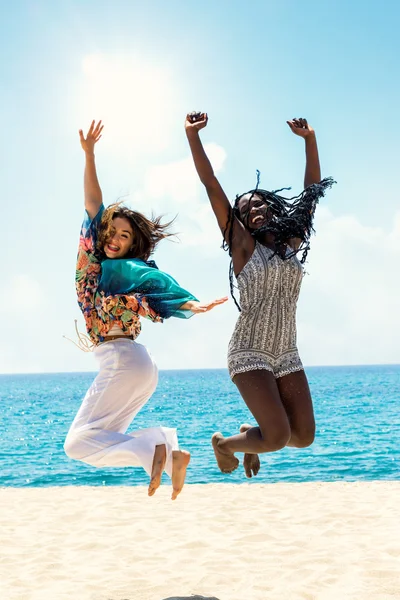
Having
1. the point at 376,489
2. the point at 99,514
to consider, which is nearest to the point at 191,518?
the point at 99,514

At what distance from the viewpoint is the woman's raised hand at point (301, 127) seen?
588 centimetres

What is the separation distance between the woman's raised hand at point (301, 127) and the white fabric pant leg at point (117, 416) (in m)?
2.35

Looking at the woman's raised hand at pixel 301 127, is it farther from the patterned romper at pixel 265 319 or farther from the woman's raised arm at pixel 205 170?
the patterned romper at pixel 265 319

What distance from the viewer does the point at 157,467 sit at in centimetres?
462

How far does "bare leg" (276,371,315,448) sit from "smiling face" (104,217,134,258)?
155 centimetres

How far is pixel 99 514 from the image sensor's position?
11.2 m

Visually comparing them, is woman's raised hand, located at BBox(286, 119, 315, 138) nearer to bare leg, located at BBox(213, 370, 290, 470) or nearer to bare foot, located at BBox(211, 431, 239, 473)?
bare leg, located at BBox(213, 370, 290, 470)

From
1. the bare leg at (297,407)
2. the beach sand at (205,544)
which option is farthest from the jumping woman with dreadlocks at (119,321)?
the beach sand at (205,544)

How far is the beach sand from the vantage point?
6965 millimetres

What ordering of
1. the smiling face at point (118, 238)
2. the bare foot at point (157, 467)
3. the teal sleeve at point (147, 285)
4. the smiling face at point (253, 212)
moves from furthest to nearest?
the smiling face at point (253, 212), the smiling face at point (118, 238), the teal sleeve at point (147, 285), the bare foot at point (157, 467)

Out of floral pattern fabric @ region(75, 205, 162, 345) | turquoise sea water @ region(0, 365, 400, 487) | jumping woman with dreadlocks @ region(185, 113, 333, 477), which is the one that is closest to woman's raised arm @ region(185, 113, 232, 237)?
jumping woman with dreadlocks @ region(185, 113, 333, 477)

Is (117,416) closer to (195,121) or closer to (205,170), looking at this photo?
(205,170)

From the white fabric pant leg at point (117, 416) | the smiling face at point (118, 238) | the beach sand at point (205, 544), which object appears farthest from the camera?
the beach sand at point (205, 544)

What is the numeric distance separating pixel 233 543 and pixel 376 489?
214 inches
